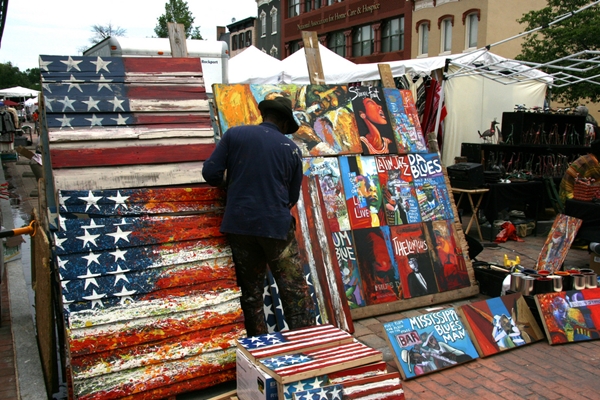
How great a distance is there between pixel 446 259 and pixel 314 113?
6.66 ft

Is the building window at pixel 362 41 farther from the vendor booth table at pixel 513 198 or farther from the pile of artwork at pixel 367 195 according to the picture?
the pile of artwork at pixel 367 195

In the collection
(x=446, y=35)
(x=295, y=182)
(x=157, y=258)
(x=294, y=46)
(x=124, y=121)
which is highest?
(x=294, y=46)

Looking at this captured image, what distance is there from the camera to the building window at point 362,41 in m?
29.7

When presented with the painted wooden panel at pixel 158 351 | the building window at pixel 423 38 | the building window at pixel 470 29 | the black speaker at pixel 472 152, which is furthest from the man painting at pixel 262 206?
the building window at pixel 423 38

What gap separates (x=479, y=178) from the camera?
8508 millimetres

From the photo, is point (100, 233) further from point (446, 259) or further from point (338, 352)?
point (446, 259)

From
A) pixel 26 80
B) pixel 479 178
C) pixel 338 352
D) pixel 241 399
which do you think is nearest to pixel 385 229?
pixel 338 352

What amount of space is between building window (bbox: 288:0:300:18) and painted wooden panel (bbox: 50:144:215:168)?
111ft

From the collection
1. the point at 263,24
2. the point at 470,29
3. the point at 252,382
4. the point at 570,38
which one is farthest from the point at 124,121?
→ the point at 263,24

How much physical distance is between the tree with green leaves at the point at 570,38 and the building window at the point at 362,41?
441 inches

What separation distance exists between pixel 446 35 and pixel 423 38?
1.47 metres

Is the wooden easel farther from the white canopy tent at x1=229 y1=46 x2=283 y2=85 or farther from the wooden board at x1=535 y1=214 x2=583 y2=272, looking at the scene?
the white canopy tent at x1=229 y1=46 x2=283 y2=85

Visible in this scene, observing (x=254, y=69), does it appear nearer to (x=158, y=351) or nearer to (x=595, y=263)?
(x=595, y=263)

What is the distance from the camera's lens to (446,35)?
2512 cm
